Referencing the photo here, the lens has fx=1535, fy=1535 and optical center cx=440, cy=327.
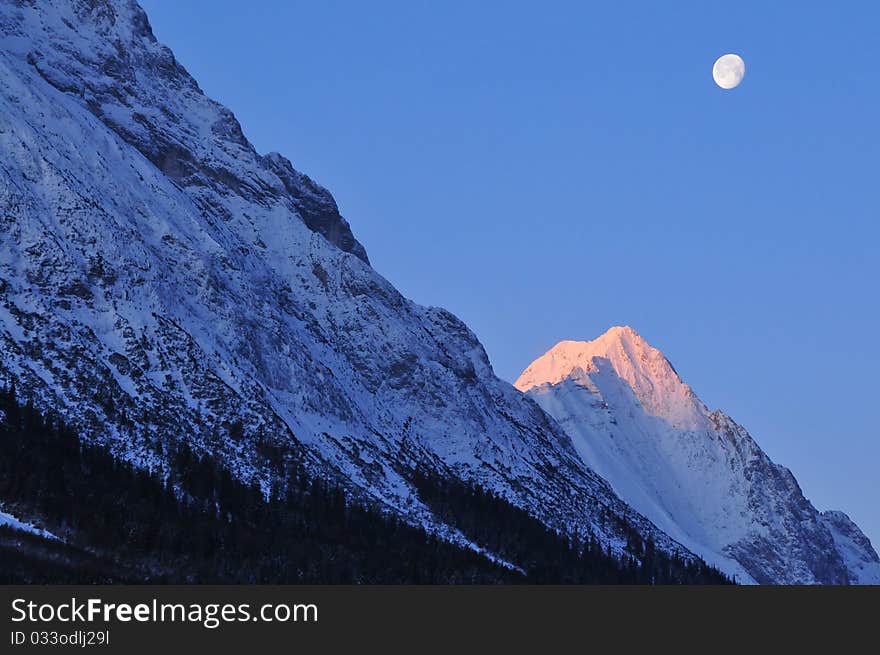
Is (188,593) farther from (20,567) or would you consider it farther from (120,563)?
(120,563)

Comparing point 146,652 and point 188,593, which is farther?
point 188,593

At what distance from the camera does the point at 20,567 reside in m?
140

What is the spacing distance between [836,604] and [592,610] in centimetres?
2077

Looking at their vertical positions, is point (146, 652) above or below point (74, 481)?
below

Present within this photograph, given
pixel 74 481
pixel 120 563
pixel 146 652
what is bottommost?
pixel 146 652

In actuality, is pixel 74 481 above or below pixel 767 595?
above

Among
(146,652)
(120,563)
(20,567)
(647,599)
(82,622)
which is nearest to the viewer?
(146,652)

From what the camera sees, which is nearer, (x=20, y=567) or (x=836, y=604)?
(x=836, y=604)

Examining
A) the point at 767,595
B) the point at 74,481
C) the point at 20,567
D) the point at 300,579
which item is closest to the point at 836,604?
the point at 767,595

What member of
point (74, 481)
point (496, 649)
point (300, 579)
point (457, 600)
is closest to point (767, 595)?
point (457, 600)

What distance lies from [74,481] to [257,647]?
101 metres

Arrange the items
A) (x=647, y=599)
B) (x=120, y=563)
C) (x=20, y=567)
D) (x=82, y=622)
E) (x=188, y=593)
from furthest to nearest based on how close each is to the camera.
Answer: (x=120, y=563)
(x=20, y=567)
(x=188, y=593)
(x=647, y=599)
(x=82, y=622)

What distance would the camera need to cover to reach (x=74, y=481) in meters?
190

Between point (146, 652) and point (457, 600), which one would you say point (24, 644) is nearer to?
point (146, 652)
